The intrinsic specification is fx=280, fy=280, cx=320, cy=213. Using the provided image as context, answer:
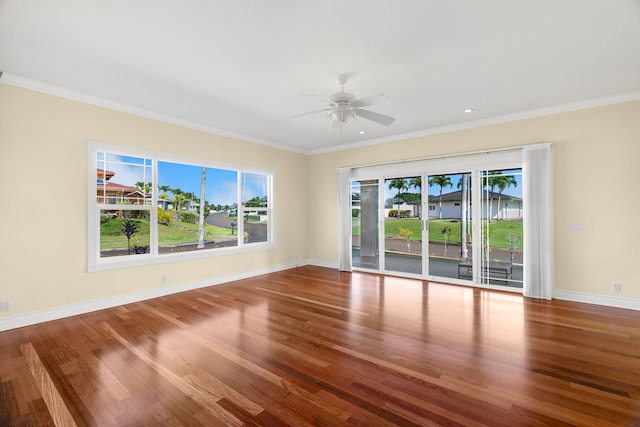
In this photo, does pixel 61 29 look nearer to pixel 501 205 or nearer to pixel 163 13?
pixel 163 13

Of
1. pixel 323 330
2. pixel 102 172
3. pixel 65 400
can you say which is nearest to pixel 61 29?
pixel 102 172

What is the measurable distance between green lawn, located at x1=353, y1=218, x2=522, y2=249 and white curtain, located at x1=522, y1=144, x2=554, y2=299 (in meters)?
0.28

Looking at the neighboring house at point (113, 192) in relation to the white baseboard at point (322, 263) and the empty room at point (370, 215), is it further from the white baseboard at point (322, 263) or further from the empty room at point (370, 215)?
the white baseboard at point (322, 263)

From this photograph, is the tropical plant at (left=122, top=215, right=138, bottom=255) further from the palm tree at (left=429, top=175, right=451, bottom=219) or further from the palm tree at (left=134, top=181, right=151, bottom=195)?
the palm tree at (left=429, top=175, right=451, bottom=219)

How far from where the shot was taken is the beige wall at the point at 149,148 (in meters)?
3.30

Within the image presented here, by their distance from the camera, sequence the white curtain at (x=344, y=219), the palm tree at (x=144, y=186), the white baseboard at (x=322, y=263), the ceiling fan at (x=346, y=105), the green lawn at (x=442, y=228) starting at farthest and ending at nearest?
the white baseboard at (x=322, y=263)
the white curtain at (x=344, y=219)
the green lawn at (x=442, y=228)
the palm tree at (x=144, y=186)
the ceiling fan at (x=346, y=105)

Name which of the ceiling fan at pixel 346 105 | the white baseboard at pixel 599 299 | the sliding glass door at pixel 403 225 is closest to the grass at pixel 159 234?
the ceiling fan at pixel 346 105

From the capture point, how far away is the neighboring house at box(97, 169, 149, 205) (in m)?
3.98

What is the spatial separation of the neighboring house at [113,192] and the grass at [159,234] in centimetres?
29

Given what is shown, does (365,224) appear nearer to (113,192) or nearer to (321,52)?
(321,52)

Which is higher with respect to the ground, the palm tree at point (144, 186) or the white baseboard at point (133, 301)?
the palm tree at point (144, 186)

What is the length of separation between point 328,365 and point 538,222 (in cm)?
403

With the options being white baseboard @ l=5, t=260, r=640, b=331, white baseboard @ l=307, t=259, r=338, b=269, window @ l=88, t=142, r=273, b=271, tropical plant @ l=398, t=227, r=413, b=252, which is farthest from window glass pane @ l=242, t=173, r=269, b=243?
tropical plant @ l=398, t=227, r=413, b=252

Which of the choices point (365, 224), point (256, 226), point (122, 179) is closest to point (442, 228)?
point (365, 224)
